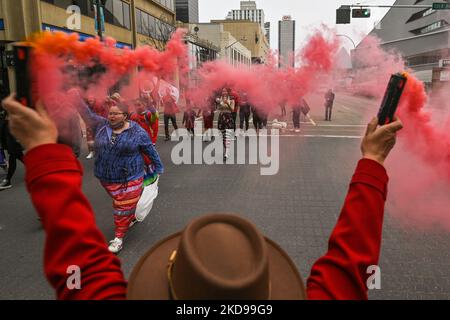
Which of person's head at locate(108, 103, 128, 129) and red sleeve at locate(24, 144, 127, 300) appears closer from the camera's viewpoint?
red sleeve at locate(24, 144, 127, 300)

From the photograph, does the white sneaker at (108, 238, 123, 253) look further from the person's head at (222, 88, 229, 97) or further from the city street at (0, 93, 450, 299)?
the person's head at (222, 88, 229, 97)

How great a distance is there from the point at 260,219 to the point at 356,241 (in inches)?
167

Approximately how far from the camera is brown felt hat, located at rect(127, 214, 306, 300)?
864 millimetres

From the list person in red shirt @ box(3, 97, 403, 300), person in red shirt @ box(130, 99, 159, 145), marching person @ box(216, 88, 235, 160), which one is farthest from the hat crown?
marching person @ box(216, 88, 235, 160)

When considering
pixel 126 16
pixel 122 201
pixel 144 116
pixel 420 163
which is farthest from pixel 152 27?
pixel 420 163

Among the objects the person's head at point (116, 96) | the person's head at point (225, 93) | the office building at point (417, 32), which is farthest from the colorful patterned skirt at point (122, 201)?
the office building at point (417, 32)

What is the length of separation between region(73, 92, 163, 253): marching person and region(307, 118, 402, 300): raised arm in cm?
349

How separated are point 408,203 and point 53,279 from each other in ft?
19.5

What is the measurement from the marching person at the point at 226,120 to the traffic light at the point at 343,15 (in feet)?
37.2

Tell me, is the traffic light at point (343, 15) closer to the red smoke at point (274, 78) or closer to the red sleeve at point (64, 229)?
the red smoke at point (274, 78)

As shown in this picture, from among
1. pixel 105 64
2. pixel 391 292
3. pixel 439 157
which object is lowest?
pixel 391 292

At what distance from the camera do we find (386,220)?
536cm
